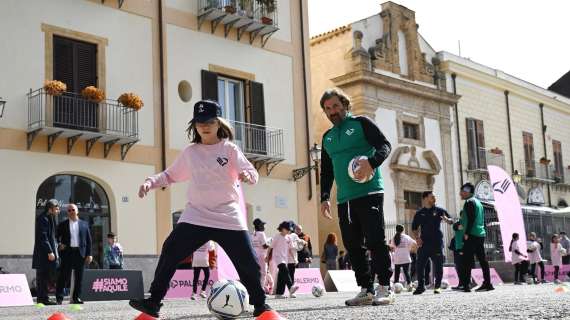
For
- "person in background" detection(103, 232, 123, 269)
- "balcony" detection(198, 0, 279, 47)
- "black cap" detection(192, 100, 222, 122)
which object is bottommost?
"person in background" detection(103, 232, 123, 269)

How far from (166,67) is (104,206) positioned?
3998mm

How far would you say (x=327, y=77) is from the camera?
28922mm

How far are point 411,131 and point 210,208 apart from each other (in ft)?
81.4

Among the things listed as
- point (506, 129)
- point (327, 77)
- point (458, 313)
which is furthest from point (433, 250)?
point (506, 129)

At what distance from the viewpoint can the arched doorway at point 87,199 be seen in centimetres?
1803

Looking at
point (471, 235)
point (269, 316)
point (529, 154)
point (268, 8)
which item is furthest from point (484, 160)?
point (269, 316)

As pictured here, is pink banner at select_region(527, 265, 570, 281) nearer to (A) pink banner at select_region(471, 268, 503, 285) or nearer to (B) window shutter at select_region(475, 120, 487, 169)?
(A) pink banner at select_region(471, 268, 503, 285)

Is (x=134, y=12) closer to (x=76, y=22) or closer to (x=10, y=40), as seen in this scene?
(x=76, y=22)

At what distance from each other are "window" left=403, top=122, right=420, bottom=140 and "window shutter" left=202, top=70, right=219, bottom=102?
10.2m

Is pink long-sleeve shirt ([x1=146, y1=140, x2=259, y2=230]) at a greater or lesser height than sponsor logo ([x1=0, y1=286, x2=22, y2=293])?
greater

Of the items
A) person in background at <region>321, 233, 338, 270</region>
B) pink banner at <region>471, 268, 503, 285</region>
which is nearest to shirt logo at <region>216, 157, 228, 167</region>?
person in background at <region>321, 233, 338, 270</region>

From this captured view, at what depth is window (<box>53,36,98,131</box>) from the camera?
17797 mm

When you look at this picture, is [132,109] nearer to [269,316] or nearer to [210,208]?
[210,208]

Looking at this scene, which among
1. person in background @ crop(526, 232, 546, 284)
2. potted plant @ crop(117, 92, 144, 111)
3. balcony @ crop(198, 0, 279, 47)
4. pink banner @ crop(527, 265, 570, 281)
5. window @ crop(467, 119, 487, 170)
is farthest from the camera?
window @ crop(467, 119, 487, 170)
